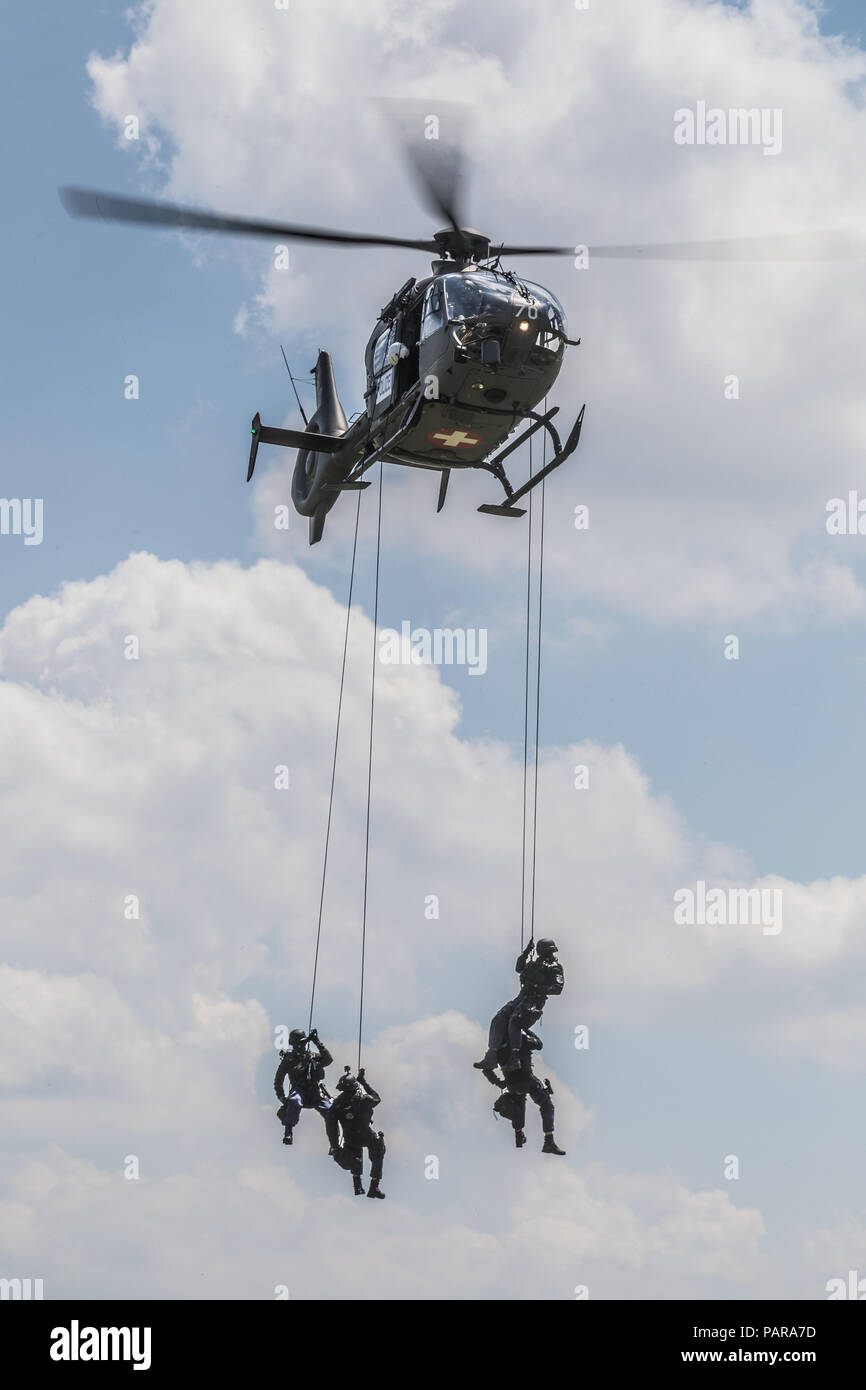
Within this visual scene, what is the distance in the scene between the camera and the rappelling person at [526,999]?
28344mm

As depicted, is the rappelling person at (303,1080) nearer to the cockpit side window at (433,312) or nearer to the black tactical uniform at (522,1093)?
the black tactical uniform at (522,1093)

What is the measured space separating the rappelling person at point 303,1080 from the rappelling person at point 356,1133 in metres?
0.25

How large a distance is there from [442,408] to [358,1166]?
12.2 metres

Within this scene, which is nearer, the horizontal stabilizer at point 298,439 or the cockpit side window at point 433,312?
the cockpit side window at point 433,312

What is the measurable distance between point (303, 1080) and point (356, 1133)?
47.4 inches

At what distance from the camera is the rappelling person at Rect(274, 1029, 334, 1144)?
30266 mm

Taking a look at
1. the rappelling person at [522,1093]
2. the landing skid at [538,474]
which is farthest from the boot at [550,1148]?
the landing skid at [538,474]

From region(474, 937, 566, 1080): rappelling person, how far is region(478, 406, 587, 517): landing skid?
6983 millimetres

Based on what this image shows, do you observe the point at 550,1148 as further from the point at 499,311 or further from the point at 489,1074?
the point at 499,311

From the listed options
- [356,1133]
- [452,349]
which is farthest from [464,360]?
[356,1133]

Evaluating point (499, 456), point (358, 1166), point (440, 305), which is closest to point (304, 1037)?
point (358, 1166)

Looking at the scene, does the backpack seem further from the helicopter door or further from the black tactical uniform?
the helicopter door

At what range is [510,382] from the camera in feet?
92.0
